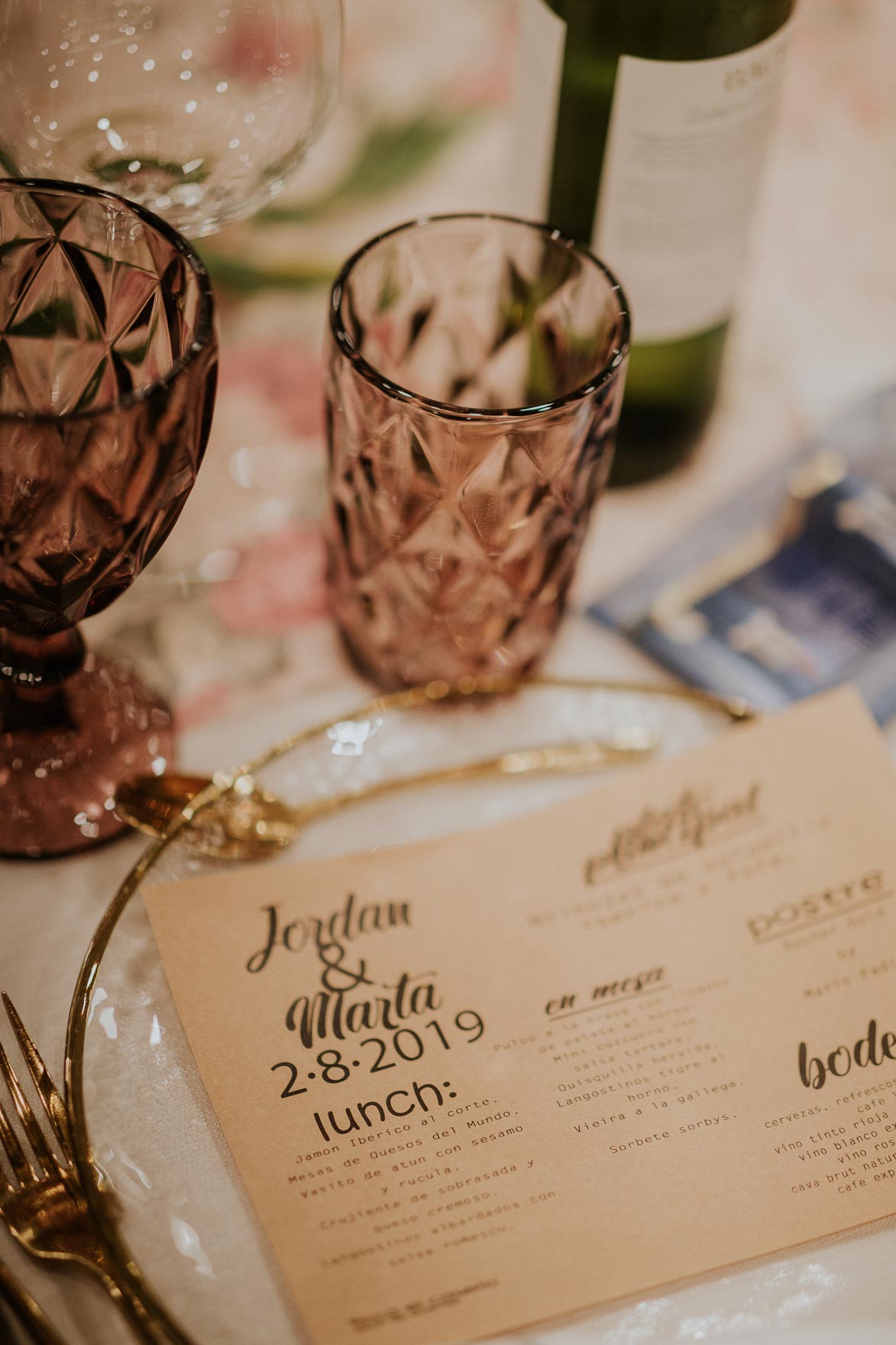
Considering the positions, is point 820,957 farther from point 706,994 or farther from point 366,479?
point 366,479

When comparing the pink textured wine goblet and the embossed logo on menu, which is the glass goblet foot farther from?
the embossed logo on menu

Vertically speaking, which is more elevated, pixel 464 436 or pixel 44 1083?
pixel 464 436

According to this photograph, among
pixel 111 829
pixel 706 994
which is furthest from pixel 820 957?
pixel 111 829

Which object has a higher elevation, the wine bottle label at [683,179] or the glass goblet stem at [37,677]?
the wine bottle label at [683,179]

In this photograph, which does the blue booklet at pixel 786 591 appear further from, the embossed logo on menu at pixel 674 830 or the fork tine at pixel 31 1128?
the fork tine at pixel 31 1128

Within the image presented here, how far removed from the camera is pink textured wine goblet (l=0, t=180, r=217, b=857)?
34cm

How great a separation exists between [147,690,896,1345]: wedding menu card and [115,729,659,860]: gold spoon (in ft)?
0.04

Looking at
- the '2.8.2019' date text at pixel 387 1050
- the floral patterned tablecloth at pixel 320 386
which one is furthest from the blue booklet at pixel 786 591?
the '2.8.2019' date text at pixel 387 1050

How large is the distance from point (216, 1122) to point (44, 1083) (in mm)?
54

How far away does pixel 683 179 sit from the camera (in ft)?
1.53

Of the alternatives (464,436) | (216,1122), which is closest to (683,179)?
(464,436)

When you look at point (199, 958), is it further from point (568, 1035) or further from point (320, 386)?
point (320, 386)

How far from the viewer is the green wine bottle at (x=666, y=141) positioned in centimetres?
44

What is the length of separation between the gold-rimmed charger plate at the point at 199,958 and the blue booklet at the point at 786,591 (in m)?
0.05
